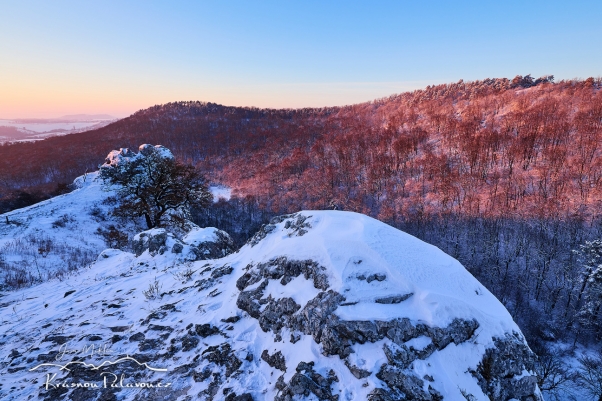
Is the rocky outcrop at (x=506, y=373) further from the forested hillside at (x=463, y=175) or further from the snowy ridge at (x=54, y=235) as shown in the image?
the forested hillside at (x=463, y=175)

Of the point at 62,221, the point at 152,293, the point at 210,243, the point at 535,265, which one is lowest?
the point at 535,265

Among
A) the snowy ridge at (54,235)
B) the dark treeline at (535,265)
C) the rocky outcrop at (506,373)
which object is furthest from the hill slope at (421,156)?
the rocky outcrop at (506,373)

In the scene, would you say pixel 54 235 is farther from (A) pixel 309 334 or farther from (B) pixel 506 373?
(B) pixel 506 373

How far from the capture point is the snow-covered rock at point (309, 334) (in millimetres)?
5070

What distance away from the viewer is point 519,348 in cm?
571

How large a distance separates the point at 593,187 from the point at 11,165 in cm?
11465

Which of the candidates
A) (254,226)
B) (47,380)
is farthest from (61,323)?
(254,226)

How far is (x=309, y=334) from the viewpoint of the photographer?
5.85 metres

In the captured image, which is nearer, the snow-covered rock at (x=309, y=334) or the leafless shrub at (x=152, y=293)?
the snow-covered rock at (x=309, y=334)

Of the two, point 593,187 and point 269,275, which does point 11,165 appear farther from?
point 593,187

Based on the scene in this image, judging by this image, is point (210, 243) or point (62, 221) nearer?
point (210, 243)

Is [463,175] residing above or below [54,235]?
below

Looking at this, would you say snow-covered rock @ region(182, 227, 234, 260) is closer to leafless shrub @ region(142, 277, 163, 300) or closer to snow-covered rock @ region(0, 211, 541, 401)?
leafless shrub @ region(142, 277, 163, 300)

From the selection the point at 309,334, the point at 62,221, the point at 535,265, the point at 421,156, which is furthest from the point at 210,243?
the point at 421,156
